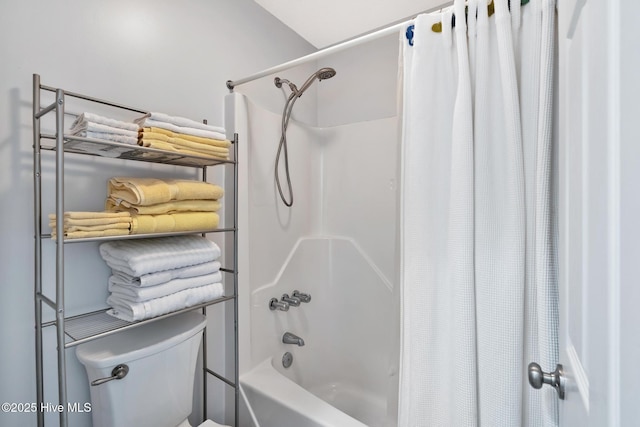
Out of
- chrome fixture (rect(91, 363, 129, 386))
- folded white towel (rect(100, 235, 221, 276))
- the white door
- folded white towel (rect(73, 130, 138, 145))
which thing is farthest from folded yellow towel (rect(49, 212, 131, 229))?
the white door

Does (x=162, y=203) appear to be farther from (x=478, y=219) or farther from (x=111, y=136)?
(x=478, y=219)

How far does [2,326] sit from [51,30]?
94 centimetres

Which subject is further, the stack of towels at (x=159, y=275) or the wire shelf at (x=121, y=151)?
the stack of towels at (x=159, y=275)

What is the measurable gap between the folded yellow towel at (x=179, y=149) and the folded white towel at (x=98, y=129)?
→ 38 mm

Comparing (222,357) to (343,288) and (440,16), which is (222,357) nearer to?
(343,288)

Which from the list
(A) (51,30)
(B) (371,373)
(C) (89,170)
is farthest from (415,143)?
(B) (371,373)

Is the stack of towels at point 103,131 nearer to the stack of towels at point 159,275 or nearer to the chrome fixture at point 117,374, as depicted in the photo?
the stack of towels at point 159,275

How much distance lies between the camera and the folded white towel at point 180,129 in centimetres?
103

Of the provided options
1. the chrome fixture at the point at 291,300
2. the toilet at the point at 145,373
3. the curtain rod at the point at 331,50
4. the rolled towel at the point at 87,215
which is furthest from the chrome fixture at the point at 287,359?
the curtain rod at the point at 331,50

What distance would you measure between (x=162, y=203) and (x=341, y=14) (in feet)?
4.98

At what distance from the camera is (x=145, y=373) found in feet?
3.35

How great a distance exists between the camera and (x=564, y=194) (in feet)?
2.10

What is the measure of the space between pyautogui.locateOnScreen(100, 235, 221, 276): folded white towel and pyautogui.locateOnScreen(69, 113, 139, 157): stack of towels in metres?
0.33

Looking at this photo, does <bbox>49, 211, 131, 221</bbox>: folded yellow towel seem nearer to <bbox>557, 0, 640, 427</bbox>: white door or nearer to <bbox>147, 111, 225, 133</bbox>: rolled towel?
<bbox>147, 111, 225, 133</bbox>: rolled towel
